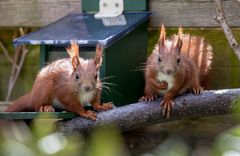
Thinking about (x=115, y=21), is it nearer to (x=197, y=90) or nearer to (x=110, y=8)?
(x=110, y=8)

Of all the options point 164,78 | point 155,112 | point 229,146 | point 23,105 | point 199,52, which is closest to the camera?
point 229,146

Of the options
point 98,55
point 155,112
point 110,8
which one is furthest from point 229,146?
point 110,8

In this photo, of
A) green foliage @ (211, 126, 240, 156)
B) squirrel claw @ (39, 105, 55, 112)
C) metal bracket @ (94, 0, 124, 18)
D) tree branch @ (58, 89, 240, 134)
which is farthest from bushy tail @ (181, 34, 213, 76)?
green foliage @ (211, 126, 240, 156)

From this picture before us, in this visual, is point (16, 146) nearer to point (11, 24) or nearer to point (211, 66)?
point (211, 66)

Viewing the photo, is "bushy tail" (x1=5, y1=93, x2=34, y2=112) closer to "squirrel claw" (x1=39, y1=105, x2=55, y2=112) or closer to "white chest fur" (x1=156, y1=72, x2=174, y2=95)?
"squirrel claw" (x1=39, y1=105, x2=55, y2=112)

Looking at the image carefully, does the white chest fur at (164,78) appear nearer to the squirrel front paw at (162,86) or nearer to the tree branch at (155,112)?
the squirrel front paw at (162,86)

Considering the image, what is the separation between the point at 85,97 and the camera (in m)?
2.92

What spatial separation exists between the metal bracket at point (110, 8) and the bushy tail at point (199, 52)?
44 cm

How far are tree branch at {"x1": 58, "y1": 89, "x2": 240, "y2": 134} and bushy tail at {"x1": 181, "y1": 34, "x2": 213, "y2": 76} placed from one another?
55cm

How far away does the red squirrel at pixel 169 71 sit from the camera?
2.92 metres

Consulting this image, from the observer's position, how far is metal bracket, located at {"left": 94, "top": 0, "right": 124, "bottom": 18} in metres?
3.43

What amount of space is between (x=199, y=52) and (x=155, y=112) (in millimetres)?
716

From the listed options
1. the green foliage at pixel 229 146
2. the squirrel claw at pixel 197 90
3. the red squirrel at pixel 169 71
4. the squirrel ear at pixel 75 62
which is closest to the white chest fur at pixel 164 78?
the red squirrel at pixel 169 71

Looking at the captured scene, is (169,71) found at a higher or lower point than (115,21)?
lower
